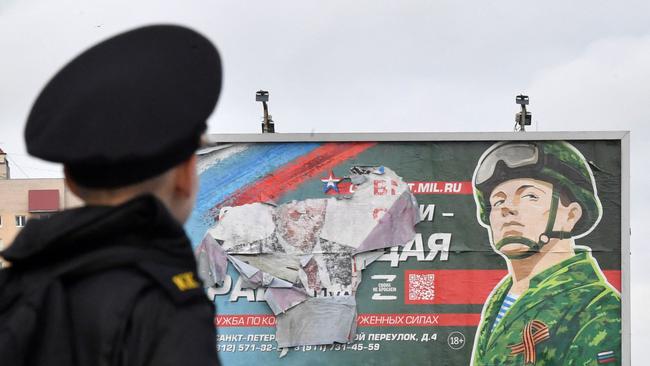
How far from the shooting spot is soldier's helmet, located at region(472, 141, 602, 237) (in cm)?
1162

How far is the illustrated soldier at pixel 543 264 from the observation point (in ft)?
37.1

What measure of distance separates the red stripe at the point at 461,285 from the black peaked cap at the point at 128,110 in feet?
32.7

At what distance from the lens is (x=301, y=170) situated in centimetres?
1173

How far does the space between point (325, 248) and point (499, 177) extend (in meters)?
2.10

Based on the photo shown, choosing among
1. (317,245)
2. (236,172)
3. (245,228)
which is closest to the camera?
(317,245)

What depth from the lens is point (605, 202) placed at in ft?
38.4

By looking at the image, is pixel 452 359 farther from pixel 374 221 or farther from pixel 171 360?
pixel 171 360

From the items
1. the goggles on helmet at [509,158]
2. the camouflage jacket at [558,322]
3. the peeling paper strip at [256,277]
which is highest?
the goggles on helmet at [509,158]

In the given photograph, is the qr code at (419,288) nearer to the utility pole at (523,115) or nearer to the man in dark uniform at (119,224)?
the utility pole at (523,115)

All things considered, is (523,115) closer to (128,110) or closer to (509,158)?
(509,158)

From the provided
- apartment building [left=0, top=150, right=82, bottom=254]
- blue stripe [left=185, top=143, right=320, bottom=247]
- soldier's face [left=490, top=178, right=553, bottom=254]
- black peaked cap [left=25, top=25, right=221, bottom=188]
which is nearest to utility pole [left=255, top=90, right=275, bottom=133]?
blue stripe [left=185, top=143, right=320, bottom=247]

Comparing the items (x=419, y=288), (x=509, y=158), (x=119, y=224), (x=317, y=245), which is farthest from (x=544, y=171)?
(x=119, y=224)

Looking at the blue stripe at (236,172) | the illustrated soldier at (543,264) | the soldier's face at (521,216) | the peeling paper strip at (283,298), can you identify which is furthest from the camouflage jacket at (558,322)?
the blue stripe at (236,172)

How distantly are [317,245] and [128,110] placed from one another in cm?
994
